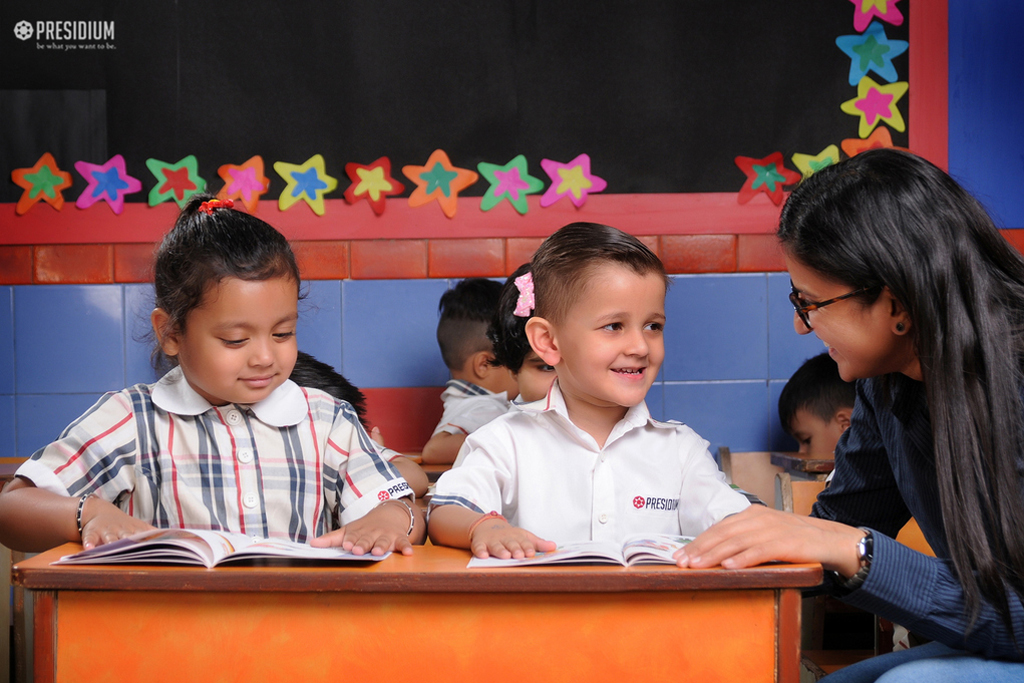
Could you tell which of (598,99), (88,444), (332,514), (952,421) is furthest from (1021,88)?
(88,444)

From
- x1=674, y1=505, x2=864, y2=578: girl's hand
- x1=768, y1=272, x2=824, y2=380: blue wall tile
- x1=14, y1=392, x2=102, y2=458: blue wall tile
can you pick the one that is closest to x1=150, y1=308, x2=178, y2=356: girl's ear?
x1=674, y1=505, x2=864, y2=578: girl's hand

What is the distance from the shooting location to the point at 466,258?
3117 mm

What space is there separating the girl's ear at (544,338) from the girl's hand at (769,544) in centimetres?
64

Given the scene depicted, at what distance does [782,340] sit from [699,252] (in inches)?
19.0

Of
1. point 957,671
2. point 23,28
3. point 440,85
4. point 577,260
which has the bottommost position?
point 957,671

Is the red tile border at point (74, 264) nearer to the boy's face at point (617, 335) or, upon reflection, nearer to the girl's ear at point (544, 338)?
the girl's ear at point (544, 338)

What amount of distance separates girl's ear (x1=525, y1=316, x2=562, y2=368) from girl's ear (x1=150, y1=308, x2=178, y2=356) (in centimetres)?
65

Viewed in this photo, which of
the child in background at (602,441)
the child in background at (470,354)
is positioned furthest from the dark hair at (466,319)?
the child in background at (602,441)

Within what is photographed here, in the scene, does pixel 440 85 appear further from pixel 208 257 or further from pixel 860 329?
pixel 860 329

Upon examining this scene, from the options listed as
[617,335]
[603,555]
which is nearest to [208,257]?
[617,335]

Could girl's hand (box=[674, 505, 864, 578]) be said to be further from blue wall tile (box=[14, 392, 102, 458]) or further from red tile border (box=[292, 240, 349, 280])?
blue wall tile (box=[14, 392, 102, 458])

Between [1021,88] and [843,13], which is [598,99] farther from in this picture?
[1021,88]

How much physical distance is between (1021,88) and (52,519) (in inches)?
136

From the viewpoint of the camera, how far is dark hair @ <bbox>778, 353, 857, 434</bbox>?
2945 mm
